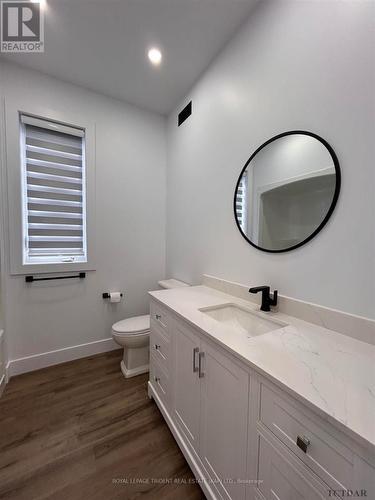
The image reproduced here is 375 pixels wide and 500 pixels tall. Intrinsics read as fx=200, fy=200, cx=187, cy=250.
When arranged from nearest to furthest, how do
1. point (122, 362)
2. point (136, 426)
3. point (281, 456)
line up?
point (281, 456)
point (136, 426)
point (122, 362)

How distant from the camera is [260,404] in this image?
690 millimetres

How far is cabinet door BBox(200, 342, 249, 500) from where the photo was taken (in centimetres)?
77

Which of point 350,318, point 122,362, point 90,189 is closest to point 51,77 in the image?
point 90,189

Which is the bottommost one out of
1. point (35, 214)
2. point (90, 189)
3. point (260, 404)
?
point (260, 404)

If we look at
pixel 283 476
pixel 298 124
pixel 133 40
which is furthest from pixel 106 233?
pixel 283 476

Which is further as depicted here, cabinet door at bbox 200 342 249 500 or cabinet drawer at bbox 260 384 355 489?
cabinet door at bbox 200 342 249 500

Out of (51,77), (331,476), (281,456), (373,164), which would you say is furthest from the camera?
(51,77)

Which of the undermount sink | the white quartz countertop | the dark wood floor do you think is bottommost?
the dark wood floor

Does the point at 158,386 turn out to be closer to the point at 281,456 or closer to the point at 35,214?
the point at 281,456

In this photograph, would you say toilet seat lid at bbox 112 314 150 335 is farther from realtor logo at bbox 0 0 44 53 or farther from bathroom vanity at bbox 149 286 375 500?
realtor logo at bbox 0 0 44 53

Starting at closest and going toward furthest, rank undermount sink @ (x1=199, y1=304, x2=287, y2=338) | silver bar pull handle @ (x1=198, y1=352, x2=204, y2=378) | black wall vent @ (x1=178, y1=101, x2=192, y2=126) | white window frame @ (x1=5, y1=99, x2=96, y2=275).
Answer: silver bar pull handle @ (x1=198, y1=352, x2=204, y2=378)
undermount sink @ (x1=199, y1=304, x2=287, y2=338)
white window frame @ (x1=5, y1=99, x2=96, y2=275)
black wall vent @ (x1=178, y1=101, x2=192, y2=126)

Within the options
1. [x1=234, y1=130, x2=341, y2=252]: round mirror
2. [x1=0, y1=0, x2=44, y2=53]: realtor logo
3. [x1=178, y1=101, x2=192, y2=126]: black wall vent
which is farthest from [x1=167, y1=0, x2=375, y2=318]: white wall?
[x1=0, y1=0, x2=44, y2=53]: realtor logo

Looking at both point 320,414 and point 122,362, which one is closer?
point 320,414

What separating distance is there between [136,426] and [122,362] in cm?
74
